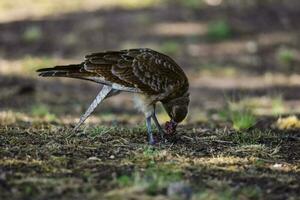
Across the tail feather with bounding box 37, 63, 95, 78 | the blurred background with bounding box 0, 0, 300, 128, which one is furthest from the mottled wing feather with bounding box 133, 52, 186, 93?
the blurred background with bounding box 0, 0, 300, 128

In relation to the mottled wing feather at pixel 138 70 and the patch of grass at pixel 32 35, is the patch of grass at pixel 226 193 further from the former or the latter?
the patch of grass at pixel 32 35

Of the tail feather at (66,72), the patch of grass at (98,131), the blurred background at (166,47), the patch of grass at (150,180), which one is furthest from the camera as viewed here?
the blurred background at (166,47)

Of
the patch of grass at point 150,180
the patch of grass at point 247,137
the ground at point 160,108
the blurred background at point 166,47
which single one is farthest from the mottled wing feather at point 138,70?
the blurred background at point 166,47

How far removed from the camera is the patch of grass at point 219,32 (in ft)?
52.3

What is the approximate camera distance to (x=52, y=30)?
56.5ft

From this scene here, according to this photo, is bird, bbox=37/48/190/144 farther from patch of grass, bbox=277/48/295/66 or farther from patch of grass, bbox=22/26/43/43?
patch of grass, bbox=22/26/43/43

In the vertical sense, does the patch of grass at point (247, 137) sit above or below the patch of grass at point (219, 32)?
below

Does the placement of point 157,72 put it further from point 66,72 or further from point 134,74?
point 66,72

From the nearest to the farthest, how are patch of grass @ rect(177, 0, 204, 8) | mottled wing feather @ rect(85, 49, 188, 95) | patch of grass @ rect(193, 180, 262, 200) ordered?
patch of grass @ rect(193, 180, 262, 200) → mottled wing feather @ rect(85, 49, 188, 95) → patch of grass @ rect(177, 0, 204, 8)

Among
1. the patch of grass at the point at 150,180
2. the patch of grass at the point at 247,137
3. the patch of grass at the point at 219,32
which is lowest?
the patch of grass at the point at 150,180

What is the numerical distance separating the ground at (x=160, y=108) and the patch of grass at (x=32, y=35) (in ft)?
0.09

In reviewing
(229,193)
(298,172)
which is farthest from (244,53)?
(229,193)

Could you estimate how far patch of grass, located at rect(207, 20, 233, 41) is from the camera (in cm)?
1595

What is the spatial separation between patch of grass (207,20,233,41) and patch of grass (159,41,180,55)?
3.43ft
